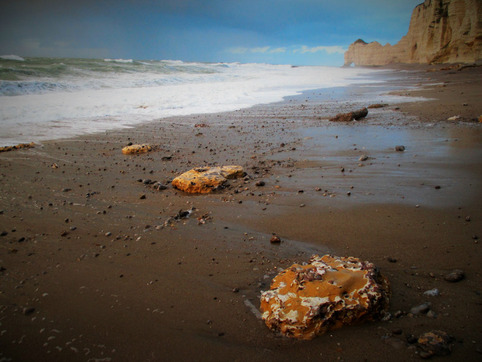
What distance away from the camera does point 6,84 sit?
1410 centimetres

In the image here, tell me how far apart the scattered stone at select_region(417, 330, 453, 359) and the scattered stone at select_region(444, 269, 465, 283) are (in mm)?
513

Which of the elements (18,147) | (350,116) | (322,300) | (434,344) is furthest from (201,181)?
(350,116)

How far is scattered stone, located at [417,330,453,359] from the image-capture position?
1.27 metres

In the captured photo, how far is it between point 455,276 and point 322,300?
966 millimetres

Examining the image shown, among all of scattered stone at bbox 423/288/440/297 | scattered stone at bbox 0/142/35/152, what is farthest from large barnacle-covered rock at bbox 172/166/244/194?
scattered stone at bbox 0/142/35/152

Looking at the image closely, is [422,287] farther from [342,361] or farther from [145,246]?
[145,246]

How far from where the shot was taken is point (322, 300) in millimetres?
1458

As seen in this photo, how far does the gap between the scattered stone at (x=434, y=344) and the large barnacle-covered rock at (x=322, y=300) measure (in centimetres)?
21

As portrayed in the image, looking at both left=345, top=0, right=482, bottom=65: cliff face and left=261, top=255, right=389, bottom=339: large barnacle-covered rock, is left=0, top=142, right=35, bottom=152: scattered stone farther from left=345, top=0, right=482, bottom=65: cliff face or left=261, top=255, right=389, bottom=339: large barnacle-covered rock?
left=345, top=0, right=482, bottom=65: cliff face

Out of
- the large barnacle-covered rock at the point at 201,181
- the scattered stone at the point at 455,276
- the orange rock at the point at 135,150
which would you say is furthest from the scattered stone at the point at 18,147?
the scattered stone at the point at 455,276

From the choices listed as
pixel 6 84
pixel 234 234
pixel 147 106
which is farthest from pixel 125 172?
pixel 6 84

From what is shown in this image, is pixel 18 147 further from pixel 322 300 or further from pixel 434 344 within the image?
pixel 434 344

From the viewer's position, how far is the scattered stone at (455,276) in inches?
68.2

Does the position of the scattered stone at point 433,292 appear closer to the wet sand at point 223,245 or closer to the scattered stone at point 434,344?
the wet sand at point 223,245
